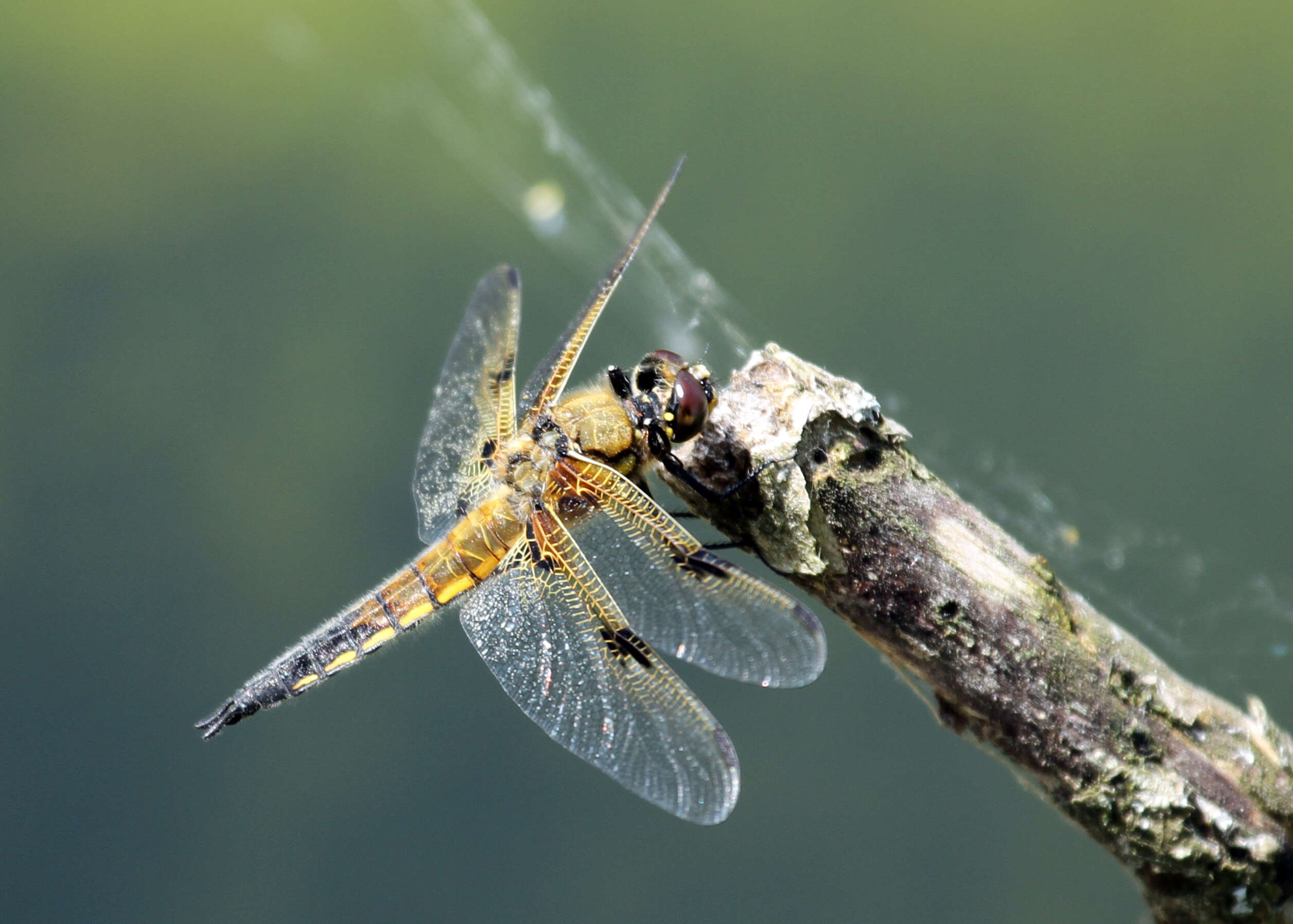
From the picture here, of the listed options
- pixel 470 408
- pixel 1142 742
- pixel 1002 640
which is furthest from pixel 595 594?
pixel 1142 742

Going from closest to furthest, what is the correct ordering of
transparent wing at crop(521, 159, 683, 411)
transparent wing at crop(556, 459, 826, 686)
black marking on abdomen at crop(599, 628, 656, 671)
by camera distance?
transparent wing at crop(556, 459, 826, 686), black marking on abdomen at crop(599, 628, 656, 671), transparent wing at crop(521, 159, 683, 411)

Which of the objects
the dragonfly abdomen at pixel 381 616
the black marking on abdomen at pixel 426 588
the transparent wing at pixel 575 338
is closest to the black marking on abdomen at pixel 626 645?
the dragonfly abdomen at pixel 381 616

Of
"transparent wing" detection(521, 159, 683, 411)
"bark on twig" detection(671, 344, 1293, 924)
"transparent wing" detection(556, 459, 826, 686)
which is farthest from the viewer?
"transparent wing" detection(521, 159, 683, 411)

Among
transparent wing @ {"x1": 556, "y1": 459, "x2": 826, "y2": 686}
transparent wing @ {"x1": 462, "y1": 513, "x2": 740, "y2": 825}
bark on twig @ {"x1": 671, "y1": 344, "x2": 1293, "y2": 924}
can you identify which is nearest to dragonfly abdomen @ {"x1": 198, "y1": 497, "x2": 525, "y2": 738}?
transparent wing @ {"x1": 462, "y1": 513, "x2": 740, "y2": 825}

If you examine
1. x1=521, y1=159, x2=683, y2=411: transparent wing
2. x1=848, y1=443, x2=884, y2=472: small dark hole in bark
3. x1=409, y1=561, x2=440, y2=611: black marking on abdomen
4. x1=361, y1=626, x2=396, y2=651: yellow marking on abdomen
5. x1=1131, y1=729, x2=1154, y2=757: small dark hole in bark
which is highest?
x1=521, y1=159, x2=683, y2=411: transparent wing

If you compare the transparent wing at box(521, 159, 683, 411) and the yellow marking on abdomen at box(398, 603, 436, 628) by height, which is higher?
the transparent wing at box(521, 159, 683, 411)

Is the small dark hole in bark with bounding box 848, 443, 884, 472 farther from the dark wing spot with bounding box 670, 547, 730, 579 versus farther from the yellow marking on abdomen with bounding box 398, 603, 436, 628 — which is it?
the yellow marking on abdomen with bounding box 398, 603, 436, 628

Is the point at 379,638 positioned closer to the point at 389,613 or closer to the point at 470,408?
the point at 389,613
